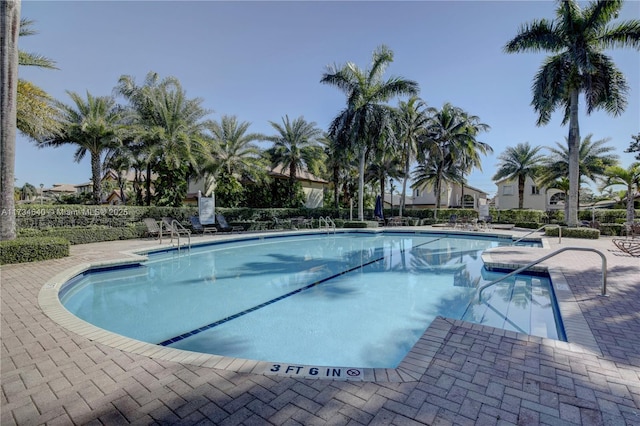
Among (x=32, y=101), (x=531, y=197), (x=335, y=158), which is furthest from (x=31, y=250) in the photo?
(x=531, y=197)

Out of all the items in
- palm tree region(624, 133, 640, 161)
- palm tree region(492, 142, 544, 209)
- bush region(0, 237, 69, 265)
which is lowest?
bush region(0, 237, 69, 265)

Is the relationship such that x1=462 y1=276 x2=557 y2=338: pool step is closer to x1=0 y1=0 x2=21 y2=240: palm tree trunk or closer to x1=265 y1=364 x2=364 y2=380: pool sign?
x1=265 y1=364 x2=364 y2=380: pool sign

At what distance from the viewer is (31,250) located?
817 centimetres

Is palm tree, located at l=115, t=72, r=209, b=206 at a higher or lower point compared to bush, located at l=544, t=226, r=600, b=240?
higher

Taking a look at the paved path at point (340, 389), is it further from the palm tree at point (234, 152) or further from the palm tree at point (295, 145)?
the palm tree at point (295, 145)

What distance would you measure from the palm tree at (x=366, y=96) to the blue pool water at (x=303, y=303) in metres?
11.2

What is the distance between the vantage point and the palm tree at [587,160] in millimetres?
25062

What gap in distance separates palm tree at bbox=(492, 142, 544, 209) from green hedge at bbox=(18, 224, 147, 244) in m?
33.5

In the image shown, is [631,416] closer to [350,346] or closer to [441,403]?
[441,403]

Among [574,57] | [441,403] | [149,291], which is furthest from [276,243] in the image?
[574,57]

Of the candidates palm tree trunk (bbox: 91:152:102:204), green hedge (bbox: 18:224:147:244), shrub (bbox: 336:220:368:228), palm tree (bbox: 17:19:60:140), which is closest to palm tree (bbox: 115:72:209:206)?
palm tree trunk (bbox: 91:152:102:204)

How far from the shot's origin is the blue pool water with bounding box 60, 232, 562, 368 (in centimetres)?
456

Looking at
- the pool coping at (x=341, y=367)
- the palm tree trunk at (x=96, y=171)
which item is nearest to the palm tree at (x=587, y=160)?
the pool coping at (x=341, y=367)

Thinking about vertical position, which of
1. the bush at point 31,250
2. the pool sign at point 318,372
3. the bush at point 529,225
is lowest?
the pool sign at point 318,372
